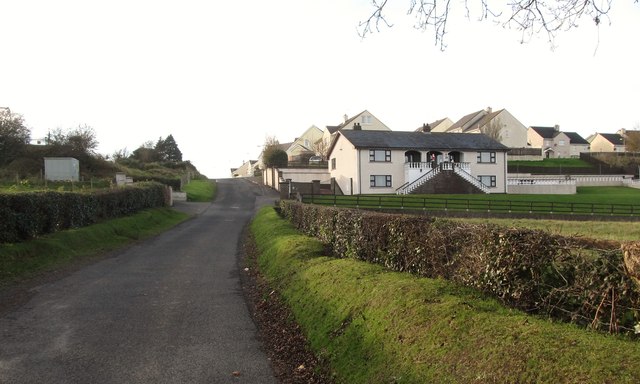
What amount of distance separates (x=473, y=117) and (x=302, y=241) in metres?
89.3

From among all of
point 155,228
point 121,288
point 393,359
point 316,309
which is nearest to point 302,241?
point 121,288

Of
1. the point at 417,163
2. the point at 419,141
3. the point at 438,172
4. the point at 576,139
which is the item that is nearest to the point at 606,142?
the point at 576,139

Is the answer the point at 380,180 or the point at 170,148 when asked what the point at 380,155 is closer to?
the point at 380,180

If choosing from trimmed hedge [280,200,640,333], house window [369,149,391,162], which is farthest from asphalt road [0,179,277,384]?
house window [369,149,391,162]

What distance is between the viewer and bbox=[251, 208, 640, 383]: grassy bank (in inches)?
159

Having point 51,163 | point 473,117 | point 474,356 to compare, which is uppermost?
point 473,117

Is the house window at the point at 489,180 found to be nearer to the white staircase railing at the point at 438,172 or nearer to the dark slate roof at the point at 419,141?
the white staircase railing at the point at 438,172

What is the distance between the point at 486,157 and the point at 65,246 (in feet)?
164

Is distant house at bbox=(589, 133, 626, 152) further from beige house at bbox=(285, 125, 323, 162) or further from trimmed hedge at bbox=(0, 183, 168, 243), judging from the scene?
trimmed hedge at bbox=(0, 183, 168, 243)

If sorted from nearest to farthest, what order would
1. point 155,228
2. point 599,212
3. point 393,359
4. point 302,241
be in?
→ point 393,359
point 302,241
point 155,228
point 599,212

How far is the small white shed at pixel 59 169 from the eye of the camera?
37.3 m

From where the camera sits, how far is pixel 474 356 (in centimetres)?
459

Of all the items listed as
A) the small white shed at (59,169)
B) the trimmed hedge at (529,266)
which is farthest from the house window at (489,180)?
the trimmed hedge at (529,266)

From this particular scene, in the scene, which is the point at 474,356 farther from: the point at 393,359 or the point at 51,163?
the point at 51,163
